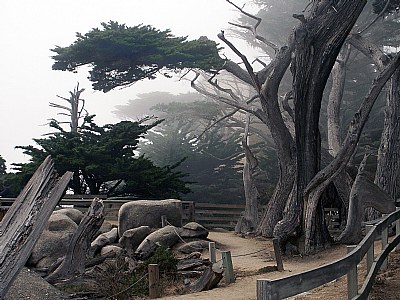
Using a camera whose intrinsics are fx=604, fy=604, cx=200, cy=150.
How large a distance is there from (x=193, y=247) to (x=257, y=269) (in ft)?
10.9

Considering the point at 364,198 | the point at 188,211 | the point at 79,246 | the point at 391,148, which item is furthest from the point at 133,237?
the point at 391,148

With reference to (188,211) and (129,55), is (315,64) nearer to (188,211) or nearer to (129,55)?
(188,211)

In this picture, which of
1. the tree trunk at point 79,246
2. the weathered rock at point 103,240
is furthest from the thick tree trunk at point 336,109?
the tree trunk at point 79,246

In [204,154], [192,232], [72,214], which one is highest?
[204,154]

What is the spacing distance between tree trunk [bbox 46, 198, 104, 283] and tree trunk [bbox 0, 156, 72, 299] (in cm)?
426

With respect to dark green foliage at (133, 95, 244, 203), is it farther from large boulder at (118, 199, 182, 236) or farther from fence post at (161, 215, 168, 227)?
fence post at (161, 215, 168, 227)

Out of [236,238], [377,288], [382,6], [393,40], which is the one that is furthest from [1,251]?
[393,40]

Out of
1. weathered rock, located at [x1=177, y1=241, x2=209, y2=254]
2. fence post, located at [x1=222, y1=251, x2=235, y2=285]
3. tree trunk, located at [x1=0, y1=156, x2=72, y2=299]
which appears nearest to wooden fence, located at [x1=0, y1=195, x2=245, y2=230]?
weathered rock, located at [x1=177, y1=241, x2=209, y2=254]

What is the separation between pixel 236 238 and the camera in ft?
60.3

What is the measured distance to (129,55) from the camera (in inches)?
842

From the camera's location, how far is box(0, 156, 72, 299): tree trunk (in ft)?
23.7

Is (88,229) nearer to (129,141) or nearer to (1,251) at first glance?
(1,251)

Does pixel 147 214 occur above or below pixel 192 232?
above

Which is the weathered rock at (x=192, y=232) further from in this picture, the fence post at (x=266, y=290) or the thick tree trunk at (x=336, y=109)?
the fence post at (x=266, y=290)
